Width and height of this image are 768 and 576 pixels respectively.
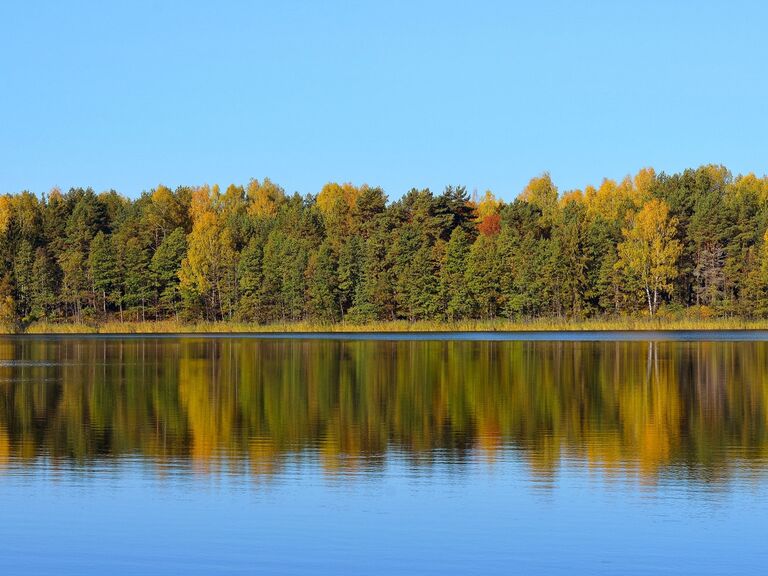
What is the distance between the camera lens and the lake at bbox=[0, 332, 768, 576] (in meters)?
15.3

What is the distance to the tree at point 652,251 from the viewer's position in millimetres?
114062

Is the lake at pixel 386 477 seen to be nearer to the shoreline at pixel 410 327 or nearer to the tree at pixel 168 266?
the shoreline at pixel 410 327

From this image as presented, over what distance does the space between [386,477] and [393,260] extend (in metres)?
103

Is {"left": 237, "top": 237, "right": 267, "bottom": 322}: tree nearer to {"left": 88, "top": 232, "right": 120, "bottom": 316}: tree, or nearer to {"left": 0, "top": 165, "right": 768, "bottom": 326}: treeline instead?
{"left": 0, "top": 165, "right": 768, "bottom": 326}: treeline

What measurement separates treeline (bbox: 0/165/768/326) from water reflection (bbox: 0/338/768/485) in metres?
56.8

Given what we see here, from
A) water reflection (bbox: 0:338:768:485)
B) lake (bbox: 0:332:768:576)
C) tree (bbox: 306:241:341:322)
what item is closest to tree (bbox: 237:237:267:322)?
tree (bbox: 306:241:341:322)

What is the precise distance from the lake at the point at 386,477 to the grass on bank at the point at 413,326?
66.9 m

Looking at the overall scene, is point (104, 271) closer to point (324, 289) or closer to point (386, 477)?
point (324, 289)

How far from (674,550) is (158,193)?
159m

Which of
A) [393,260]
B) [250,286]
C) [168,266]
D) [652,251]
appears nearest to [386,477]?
[652,251]

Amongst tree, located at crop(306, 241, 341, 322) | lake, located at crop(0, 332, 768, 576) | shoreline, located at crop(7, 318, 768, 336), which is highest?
tree, located at crop(306, 241, 341, 322)

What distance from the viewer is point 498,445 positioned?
83.8 ft

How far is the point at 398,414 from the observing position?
32.2 m

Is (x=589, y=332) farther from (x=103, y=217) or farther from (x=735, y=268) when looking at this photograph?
(x=103, y=217)
